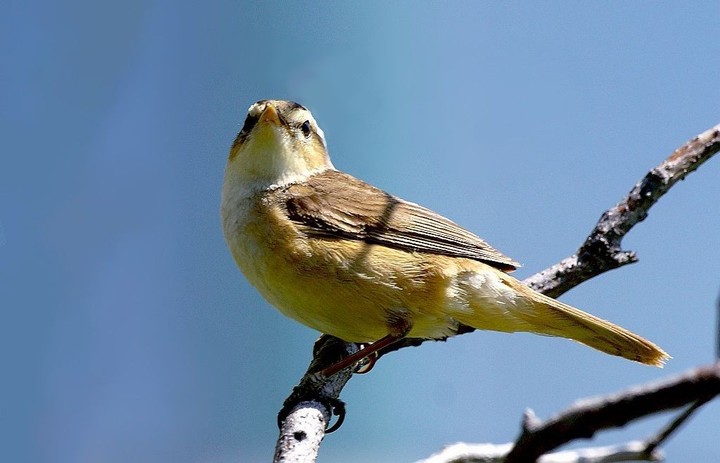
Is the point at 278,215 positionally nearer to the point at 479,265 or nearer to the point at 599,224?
the point at 479,265

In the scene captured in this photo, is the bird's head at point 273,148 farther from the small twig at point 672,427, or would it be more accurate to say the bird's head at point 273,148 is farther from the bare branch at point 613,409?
the bare branch at point 613,409

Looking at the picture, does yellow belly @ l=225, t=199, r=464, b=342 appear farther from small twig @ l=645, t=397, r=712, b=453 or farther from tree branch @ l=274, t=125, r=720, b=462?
small twig @ l=645, t=397, r=712, b=453

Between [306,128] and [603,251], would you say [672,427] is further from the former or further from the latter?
[306,128]

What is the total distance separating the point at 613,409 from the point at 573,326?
2642 mm

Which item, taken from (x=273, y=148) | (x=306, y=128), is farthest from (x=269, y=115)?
(x=306, y=128)

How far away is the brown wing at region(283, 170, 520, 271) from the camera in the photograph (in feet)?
11.8

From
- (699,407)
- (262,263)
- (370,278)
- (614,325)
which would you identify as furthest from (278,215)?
(699,407)

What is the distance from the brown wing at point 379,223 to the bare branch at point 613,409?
2.52 meters

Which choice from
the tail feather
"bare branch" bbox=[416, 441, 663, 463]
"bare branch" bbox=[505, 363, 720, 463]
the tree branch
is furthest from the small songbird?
"bare branch" bbox=[505, 363, 720, 463]

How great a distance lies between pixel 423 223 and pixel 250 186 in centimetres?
86

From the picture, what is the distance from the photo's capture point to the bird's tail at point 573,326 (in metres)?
3.49

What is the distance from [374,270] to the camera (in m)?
3.40

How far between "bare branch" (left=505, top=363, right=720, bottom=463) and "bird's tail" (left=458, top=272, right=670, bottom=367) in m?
2.50

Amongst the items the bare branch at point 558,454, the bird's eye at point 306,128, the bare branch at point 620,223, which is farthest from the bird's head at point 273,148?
the bare branch at point 558,454
